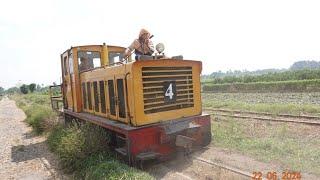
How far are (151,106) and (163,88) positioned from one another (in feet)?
1.59

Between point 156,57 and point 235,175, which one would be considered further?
point 156,57

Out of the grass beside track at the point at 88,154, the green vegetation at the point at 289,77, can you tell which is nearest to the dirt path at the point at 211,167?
the grass beside track at the point at 88,154

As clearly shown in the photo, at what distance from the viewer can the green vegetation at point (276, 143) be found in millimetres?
6342

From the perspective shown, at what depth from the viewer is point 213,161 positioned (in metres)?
6.82

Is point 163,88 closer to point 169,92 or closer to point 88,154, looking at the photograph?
point 169,92

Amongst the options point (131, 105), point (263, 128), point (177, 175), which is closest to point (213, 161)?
point (177, 175)

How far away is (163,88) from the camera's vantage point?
7125 millimetres

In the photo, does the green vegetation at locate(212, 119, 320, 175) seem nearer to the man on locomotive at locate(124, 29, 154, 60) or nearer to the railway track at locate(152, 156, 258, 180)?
the railway track at locate(152, 156, 258, 180)

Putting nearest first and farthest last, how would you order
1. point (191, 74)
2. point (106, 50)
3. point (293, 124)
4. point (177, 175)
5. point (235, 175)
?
point (235, 175), point (177, 175), point (191, 74), point (106, 50), point (293, 124)

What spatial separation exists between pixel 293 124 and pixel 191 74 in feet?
16.4

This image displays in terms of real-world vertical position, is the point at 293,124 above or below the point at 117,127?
below

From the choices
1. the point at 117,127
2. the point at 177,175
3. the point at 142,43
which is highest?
the point at 142,43

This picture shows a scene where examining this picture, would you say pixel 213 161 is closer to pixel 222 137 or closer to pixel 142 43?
pixel 222 137

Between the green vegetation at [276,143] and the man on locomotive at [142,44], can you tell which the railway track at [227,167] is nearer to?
the green vegetation at [276,143]
